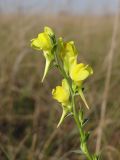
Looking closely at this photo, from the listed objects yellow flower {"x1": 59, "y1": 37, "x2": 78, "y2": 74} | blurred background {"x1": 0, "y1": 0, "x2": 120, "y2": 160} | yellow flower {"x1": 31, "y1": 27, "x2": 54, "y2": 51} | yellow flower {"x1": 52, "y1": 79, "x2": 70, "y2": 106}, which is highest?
yellow flower {"x1": 31, "y1": 27, "x2": 54, "y2": 51}

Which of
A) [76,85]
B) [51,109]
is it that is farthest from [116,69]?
[76,85]

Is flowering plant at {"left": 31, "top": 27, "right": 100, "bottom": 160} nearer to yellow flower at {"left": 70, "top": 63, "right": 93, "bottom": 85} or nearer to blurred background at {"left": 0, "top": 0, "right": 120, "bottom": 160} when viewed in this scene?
yellow flower at {"left": 70, "top": 63, "right": 93, "bottom": 85}

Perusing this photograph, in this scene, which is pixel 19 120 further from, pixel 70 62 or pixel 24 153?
pixel 70 62

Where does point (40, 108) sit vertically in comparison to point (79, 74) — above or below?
below

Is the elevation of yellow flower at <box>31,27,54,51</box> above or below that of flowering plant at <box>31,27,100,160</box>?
above

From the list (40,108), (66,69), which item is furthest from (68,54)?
(40,108)

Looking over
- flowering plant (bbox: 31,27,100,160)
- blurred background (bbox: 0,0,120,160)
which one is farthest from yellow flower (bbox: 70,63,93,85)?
blurred background (bbox: 0,0,120,160)

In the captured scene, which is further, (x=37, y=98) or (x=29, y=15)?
(x=29, y=15)

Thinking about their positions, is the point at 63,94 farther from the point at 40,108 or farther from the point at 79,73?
the point at 40,108

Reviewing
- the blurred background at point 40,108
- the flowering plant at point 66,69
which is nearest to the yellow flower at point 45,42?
the flowering plant at point 66,69
